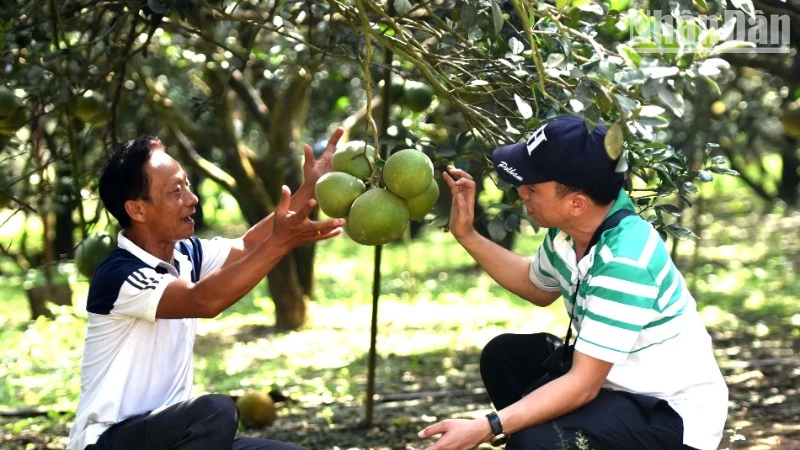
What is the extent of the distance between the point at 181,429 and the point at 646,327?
127cm

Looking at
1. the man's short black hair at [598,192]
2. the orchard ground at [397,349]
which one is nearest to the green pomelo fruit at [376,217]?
the man's short black hair at [598,192]

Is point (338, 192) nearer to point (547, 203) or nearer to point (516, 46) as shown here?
point (547, 203)

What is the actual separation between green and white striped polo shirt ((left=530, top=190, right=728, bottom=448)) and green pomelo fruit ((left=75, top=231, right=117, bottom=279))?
1.87 meters

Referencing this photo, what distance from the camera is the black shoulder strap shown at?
260 cm

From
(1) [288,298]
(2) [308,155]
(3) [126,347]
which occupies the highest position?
(2) [308,155]

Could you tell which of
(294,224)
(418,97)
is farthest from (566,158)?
(418,97)

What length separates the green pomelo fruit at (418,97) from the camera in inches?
158

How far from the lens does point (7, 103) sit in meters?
3.76

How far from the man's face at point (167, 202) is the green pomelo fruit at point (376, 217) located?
55 cm

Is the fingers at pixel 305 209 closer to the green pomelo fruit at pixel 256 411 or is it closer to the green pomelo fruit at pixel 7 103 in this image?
the green pomelo fruit at pixel 7 103

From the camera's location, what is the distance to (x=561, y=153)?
2547 millimetres

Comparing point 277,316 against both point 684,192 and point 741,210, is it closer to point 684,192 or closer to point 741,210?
point 684,192

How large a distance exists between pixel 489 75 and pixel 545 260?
608 millimetres

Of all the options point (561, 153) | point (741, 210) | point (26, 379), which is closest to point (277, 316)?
→ point (26, 379)
